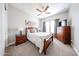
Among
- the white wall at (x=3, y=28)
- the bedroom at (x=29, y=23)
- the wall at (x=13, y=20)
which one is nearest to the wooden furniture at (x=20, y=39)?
the bedroom at (x=29, y=23)

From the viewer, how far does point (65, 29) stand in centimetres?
330

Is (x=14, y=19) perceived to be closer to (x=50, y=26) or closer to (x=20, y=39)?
(x=20, y=39)

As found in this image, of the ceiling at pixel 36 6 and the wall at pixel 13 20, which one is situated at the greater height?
the ceiling at pixel 36 6

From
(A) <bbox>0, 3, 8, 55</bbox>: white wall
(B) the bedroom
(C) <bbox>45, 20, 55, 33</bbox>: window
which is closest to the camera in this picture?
(A) <bbox>0, 3, 8, 55</bbox>: white wall

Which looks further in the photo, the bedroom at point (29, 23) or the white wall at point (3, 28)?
the bedroom at point (29, 23)

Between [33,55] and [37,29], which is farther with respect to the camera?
[37,29]

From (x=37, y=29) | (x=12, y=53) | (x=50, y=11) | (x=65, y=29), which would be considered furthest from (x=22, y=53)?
(x=65, y=29)

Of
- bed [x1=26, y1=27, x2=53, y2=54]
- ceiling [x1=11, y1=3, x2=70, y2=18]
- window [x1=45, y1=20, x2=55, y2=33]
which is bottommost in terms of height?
bed [x1=26, y1=27, x2=53, y2=54]

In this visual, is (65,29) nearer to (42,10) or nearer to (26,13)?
(42,10)

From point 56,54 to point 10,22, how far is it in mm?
1262

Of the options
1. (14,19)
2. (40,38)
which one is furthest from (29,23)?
(40,38)

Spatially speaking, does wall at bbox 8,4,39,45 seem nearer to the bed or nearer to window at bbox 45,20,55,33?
the bed

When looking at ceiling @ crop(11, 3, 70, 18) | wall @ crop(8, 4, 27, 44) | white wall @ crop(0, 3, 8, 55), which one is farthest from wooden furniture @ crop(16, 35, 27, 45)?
ceiling @ crop(11, 3, 70, 18)

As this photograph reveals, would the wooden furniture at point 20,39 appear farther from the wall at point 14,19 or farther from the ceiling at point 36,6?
the ceiling at point 36,6
